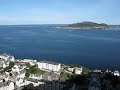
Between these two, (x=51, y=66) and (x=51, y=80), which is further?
(x=51, y=66)

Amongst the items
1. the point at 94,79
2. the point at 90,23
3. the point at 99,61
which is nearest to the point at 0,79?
the point at 94,79

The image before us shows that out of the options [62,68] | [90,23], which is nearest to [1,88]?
[62,68]

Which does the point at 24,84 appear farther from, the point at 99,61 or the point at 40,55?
the point at 40,55

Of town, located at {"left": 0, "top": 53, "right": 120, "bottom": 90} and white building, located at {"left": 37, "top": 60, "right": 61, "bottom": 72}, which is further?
white building, located at {"left": 37, "top": 60, "right": 61, "bottom": 72}

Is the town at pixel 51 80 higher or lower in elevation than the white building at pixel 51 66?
higher

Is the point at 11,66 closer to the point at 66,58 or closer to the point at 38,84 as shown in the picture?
the point at 38,84

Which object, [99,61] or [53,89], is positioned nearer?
[53,89]

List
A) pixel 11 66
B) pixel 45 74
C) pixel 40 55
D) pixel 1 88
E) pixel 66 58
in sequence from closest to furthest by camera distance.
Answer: pixel 1 88
pixel 45 74
pixel 11 66
pixel 66 58
pixel 40 55

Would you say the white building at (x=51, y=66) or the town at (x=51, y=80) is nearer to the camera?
the town at (x=51, y=80)

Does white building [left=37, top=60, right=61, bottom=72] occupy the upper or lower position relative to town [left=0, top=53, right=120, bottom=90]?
lower

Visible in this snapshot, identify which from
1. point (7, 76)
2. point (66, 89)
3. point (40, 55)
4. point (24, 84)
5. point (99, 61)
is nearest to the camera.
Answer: point (66, 89)
